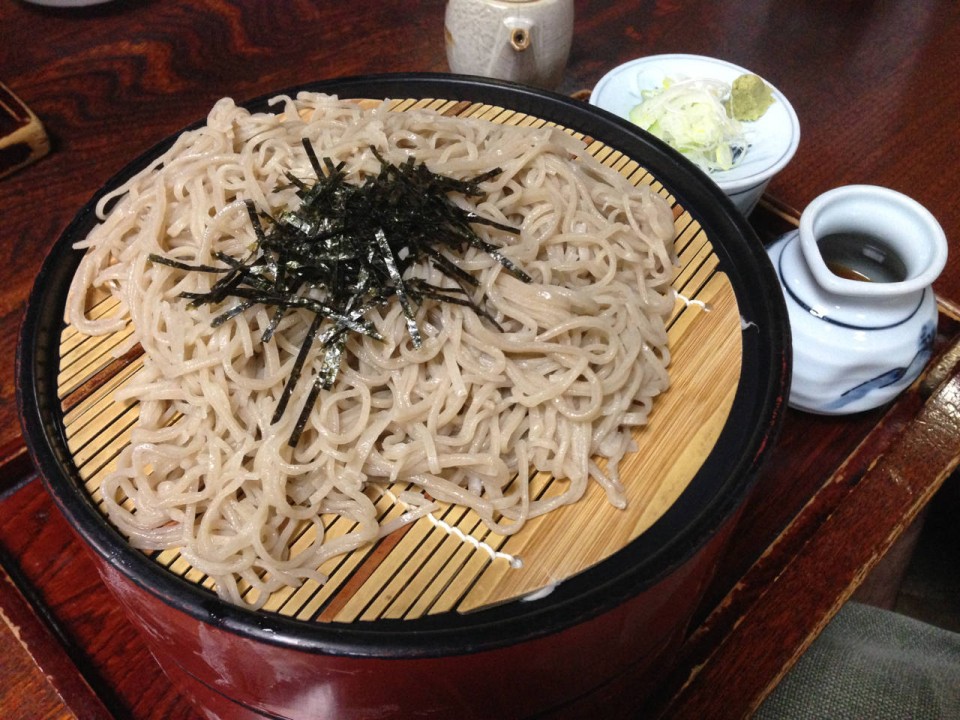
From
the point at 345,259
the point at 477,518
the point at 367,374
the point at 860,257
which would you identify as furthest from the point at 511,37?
the point at 477,518

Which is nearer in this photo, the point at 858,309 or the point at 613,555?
the point at 613,555

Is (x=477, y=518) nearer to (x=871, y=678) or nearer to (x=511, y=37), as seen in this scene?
(x=871, y=678)

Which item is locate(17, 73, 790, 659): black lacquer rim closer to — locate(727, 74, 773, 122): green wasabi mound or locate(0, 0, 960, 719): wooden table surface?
locate(0, 0, 960, 719): wooden table surface

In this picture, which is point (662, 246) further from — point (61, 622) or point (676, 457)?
point (61, 622)

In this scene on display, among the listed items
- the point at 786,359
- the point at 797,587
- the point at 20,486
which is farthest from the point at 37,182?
the point at 797,587

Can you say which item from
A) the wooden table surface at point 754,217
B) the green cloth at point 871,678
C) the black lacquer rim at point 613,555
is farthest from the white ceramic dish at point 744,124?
the green cloth at point 871,678

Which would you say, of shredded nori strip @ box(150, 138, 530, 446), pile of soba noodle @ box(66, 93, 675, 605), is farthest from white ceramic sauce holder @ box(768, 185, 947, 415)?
shredded nori strip @ box(150, 138, 530, 446)

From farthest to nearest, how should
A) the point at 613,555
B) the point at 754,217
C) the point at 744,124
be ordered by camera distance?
the point at 744,124 → the point at 754,217 → the point at 613,555
